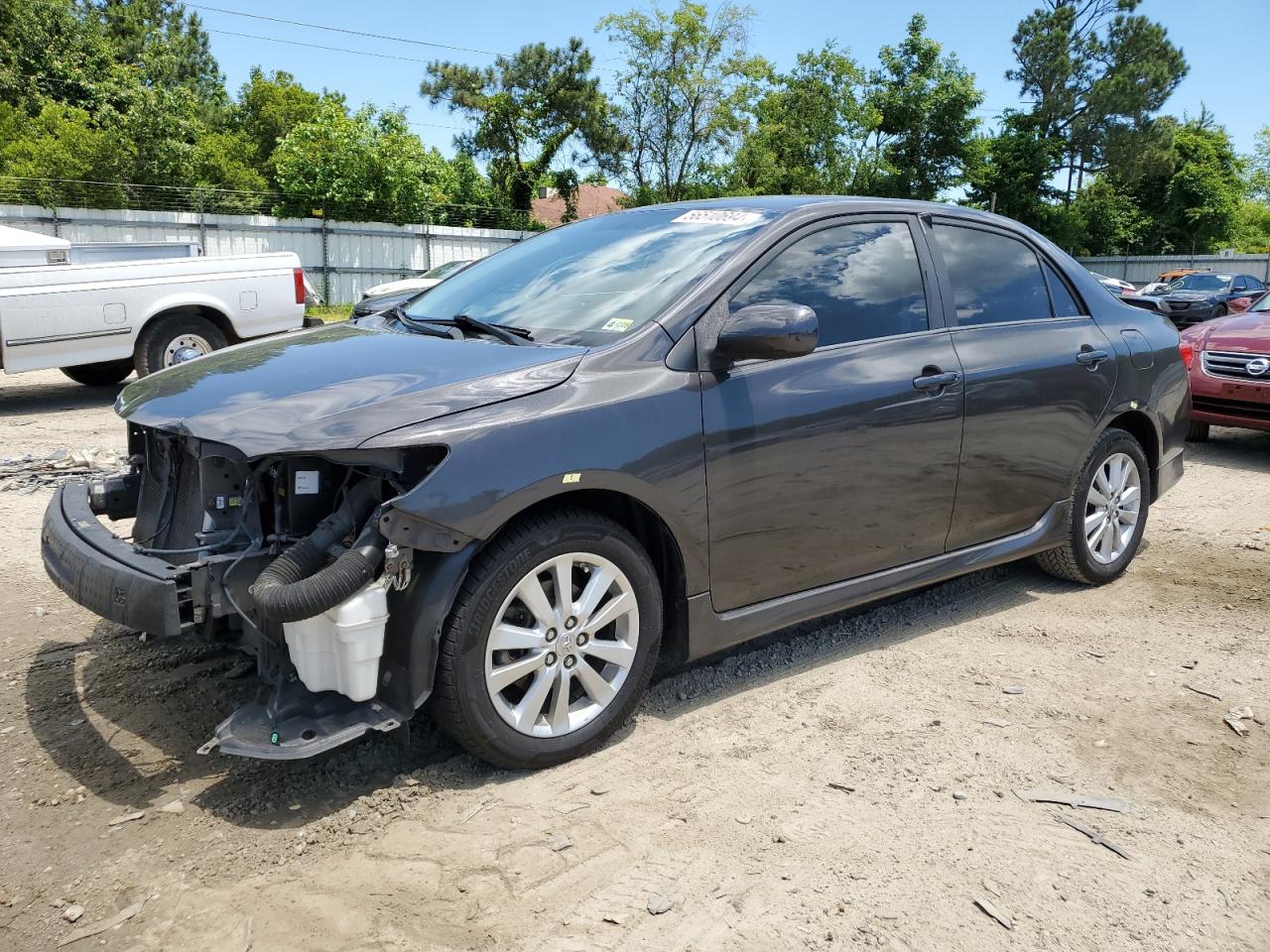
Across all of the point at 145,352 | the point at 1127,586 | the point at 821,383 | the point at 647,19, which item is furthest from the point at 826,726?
the point at 647,19

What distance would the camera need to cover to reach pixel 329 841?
282 centimetres

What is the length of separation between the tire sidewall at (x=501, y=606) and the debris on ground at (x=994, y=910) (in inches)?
47.7

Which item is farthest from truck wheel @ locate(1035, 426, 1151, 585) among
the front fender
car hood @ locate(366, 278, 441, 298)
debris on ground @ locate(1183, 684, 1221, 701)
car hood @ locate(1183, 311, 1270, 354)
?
car hood @ locate(366, 278, 441, 298)

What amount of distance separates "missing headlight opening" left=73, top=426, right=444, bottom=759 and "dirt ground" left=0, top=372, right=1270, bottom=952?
0.31 metres

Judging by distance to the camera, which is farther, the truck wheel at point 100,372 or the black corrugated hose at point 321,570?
the truck wheel at point 100,372

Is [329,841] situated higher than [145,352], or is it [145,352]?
[145,352]

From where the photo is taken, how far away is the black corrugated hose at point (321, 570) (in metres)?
2.68

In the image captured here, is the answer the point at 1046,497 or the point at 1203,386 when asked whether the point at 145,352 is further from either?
the point at 1203,386

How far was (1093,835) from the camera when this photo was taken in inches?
115

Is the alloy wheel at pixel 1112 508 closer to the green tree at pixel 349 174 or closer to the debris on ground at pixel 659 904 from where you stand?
the debris on ground at pixel 659 904

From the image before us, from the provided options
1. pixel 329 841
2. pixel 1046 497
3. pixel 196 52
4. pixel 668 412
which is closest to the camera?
pixel 329 841

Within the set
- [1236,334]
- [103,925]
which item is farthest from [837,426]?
[1236,334]

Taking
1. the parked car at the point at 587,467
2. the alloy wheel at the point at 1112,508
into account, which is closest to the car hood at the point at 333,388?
the parked car at the point at 587,467

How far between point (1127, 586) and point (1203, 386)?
4599 millimetres
